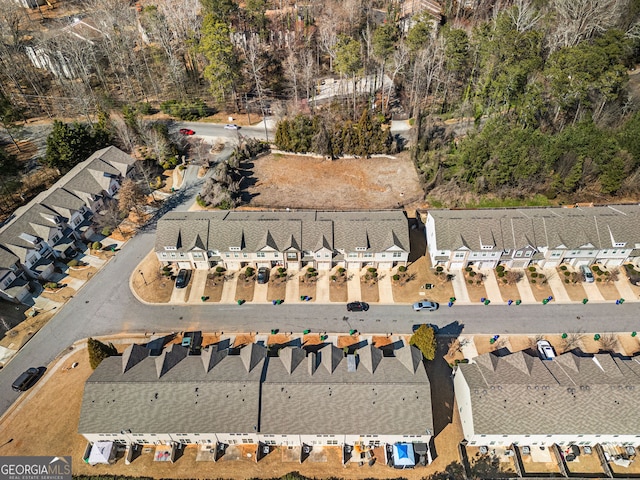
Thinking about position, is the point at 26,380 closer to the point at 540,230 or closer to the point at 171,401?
the point at 171,401

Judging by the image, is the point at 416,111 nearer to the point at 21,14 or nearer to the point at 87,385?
the point at 87,385

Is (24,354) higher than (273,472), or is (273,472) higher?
(24,354)

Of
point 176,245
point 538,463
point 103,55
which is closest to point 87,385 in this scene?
point 176,245

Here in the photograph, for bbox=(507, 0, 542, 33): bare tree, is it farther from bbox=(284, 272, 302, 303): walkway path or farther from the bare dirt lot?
bbox=(284, 272, 302, 303): walkway path

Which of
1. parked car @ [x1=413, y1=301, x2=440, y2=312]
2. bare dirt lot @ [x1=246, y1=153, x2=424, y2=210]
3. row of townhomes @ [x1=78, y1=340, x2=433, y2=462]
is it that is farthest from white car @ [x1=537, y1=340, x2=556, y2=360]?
bare dirt lot @ [x1=246, y1=153, x2=424, y2=210]

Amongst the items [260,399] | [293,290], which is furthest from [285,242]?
[260,399]

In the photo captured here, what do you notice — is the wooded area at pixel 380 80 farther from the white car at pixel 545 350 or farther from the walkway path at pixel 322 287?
the white car at pixel 545 350
